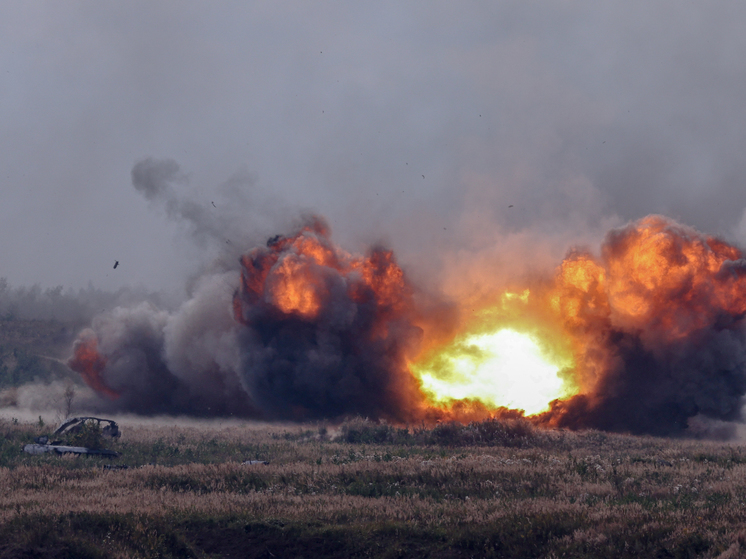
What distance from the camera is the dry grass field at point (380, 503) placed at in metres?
19.0

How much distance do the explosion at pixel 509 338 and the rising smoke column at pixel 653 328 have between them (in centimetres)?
9

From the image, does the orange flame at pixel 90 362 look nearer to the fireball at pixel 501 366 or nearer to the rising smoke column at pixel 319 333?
the rising smoke column at pixel 319 333

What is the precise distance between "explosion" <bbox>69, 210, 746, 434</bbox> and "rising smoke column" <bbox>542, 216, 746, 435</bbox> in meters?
0.09

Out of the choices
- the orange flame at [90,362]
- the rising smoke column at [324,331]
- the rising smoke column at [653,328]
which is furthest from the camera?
the orange flame at [90,362]

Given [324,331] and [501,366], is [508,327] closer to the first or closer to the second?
[501,366]

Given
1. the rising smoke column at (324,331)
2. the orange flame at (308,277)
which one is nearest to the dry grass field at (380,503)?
the rising smoke column at (324,331)

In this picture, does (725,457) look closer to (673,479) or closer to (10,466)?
→ (673,479)

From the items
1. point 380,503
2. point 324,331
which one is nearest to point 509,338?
point 324,331

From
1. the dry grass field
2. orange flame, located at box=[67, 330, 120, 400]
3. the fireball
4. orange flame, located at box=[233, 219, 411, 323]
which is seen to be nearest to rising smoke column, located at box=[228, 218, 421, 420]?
orange flame, located at box=[233, 219, 411, 323]

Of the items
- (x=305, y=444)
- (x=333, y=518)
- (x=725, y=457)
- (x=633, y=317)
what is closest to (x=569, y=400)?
(x=633, y=317)

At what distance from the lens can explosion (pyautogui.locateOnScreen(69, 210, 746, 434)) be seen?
5256cm

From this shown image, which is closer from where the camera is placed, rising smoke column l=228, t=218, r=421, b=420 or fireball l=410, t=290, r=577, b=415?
fireball l=410, t=290, r=577, b=415

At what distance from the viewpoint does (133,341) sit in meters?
69.8

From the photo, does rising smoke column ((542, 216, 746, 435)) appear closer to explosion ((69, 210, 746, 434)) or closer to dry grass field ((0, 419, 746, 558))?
explosion ((69, 210, 746, 434))
